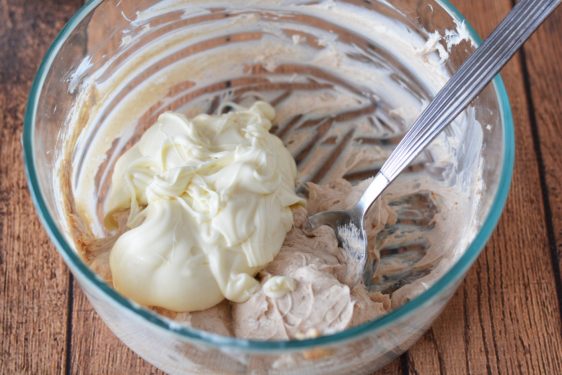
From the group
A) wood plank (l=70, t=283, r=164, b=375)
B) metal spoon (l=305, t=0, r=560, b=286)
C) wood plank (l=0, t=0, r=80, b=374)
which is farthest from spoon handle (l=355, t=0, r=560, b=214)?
wood plank (l=0, t=0, r=80, b=374)

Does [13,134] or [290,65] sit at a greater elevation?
[290,65]

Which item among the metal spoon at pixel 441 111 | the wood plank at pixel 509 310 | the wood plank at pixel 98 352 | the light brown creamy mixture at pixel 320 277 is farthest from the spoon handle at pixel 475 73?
the wood plank at pixel 98 352

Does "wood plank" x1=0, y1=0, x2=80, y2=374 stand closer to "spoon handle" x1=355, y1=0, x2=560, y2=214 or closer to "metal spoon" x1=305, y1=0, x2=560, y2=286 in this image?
"metal spoon" x1=305, y1=0, x2=560, y2=286

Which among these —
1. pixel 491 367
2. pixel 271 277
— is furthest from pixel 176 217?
pixel 491 367

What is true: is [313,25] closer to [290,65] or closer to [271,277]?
[290,65]

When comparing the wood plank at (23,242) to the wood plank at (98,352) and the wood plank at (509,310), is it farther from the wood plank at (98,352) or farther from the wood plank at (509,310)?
the wood plank at (509,310)

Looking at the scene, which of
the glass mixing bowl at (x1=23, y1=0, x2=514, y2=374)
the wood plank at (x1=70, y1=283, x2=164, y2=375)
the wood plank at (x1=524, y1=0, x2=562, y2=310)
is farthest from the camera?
the wood plank at (x1=524, y1=0, x2=562, y2=310)

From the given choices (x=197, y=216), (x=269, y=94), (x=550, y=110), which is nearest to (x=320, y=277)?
(x=197, y=216)
